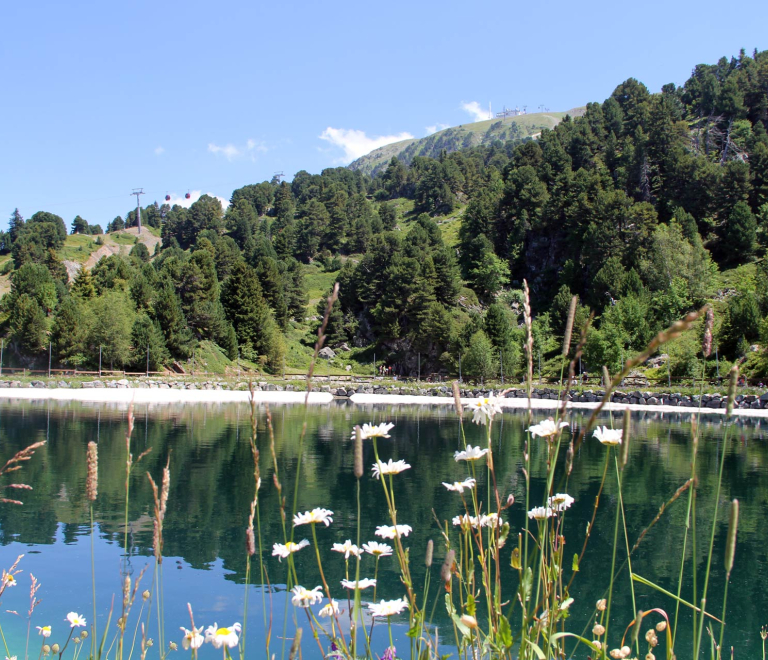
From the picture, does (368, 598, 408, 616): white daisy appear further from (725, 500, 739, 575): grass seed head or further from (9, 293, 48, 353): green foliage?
(9, 293, 48, 353): green foliage

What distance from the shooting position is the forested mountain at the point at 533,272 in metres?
52.3

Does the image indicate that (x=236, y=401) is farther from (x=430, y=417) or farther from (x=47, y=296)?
(x=47, y=296)

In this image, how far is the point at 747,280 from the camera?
51094mm

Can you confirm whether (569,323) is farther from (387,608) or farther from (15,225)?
(15,225)

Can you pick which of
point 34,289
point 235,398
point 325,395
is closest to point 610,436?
point 235,398

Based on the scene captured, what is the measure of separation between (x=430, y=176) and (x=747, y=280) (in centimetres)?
7048

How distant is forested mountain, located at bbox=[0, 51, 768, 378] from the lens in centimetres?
5228

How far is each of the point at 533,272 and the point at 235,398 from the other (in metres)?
41.1

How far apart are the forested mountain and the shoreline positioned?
5.95 m

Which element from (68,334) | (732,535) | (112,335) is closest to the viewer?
(732,535)

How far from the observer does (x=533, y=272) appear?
73500 mm

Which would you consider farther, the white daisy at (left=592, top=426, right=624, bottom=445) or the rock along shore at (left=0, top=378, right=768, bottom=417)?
the rock along shore at (left=0, top=378, right=768, bottom=417)

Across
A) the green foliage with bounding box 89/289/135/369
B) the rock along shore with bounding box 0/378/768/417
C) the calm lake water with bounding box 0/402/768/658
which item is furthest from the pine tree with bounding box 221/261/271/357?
the calm lake water with bounding box 0/402/768/658

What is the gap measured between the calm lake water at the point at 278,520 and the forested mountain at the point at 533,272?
94.2ft
